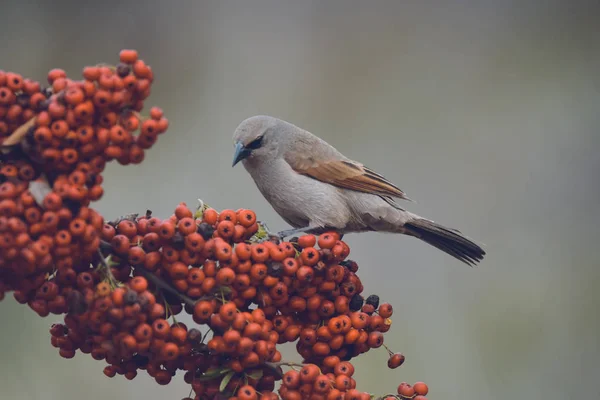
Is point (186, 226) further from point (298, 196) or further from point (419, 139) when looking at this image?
point (419, 139)

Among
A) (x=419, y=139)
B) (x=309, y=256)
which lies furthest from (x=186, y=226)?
(x=419, y=139)

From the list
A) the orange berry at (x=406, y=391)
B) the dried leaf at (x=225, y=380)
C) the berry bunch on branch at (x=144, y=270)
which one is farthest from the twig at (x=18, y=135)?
the orange berry at (x=406, y=391)

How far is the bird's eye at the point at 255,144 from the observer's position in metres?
3.78

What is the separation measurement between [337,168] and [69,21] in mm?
3435

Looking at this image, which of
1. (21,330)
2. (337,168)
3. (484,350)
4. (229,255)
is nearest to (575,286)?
(484,350)

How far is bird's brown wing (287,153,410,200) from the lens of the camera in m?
3.90

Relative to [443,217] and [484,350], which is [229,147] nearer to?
[443,217]

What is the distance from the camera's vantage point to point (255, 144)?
3832 mm

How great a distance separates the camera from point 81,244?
184 cm

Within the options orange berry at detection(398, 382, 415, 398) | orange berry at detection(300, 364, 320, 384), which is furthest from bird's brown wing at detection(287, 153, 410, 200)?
orange berry at detection(300, 364, 320, 384)

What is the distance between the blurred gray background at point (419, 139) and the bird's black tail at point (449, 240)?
1337 mm

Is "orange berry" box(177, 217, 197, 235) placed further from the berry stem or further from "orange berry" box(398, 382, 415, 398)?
"orange berry" box(398, 382, 415, 398)

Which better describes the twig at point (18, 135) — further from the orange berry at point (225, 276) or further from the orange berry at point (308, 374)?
the orange berry at point (308, 374)

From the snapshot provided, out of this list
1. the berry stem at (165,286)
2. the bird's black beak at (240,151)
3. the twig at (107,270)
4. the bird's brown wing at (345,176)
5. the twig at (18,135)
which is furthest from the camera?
the bird's brown wing at (345,176)
